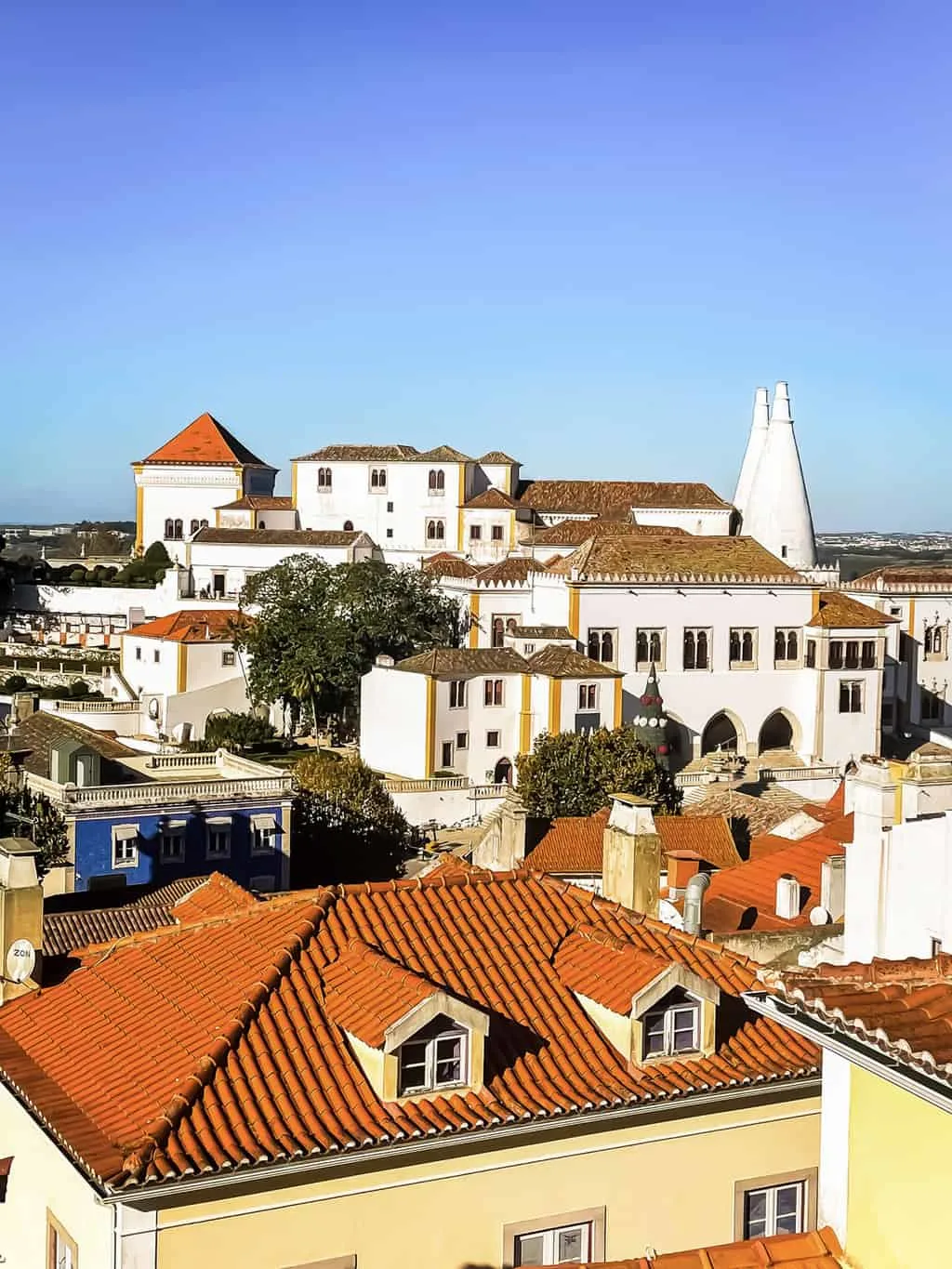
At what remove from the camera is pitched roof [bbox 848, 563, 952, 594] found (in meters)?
55.3

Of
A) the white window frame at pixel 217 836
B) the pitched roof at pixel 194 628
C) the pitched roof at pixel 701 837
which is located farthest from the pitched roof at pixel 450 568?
the white window frame at pixel 217 836

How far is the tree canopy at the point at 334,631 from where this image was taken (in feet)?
165

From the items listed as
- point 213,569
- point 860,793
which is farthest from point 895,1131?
point 213,569

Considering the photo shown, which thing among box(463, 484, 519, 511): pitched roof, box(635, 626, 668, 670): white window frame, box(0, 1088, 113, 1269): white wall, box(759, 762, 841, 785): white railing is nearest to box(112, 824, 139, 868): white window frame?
box(0, 1088, 113, 1269): white wall

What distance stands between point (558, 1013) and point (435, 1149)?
4.62 ft

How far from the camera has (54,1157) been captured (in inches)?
350

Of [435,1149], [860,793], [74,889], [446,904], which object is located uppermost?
[860,793]

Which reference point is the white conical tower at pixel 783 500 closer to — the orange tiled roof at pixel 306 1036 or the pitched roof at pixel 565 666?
the pitched roof at pixel 565 666

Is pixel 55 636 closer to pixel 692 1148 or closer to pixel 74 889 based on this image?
pixel 74 889

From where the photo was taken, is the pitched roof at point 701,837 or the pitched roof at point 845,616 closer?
the pitched roof at point 701,837

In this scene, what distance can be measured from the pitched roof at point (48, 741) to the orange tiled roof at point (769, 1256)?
26669 mm

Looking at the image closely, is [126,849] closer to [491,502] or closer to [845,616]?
[845,616]

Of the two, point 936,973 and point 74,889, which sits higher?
point 936,973

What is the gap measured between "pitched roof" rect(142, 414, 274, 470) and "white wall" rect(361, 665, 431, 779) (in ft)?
87.4
